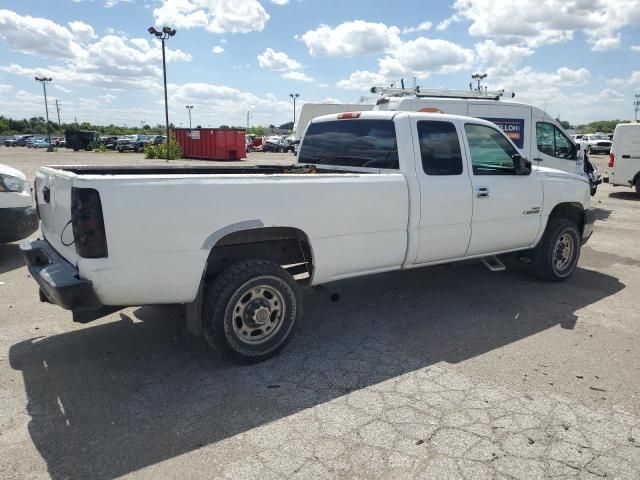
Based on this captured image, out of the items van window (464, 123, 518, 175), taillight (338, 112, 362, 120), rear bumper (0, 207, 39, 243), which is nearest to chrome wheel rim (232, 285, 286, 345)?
taillight (338, 112, 362, 120)

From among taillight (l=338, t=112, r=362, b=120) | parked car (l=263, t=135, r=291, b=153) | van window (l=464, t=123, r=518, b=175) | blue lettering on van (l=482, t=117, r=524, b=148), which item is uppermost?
parked car (l=263, t=135, r=291, b=153)

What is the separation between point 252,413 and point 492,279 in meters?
4.16

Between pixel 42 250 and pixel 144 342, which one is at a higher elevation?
pixel 42 250

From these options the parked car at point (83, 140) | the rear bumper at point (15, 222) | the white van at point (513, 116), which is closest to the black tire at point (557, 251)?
the white van at point (513, 116)

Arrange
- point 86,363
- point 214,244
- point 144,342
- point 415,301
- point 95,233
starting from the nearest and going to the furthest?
1. point 95,233
2. point 214,244
3. point 86,363
4. point 144,342
5. point 415,301

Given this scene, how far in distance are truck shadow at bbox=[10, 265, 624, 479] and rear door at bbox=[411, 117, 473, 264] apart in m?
0.74

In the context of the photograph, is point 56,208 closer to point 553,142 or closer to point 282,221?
point 282,221

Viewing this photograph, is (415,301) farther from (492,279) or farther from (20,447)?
(20,447)

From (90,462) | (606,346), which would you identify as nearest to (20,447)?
(90,462)

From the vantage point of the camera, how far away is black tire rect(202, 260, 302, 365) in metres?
3.77

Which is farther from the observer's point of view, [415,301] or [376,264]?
[415,301]

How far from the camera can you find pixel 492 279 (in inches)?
257

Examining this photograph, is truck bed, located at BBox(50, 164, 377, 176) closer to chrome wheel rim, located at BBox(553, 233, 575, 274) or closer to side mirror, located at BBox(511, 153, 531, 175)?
side mirror, located at BBox(511, 153, 531, 175)

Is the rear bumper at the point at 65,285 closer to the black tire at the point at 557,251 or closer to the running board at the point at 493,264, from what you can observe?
the running board at the point at 493,264
